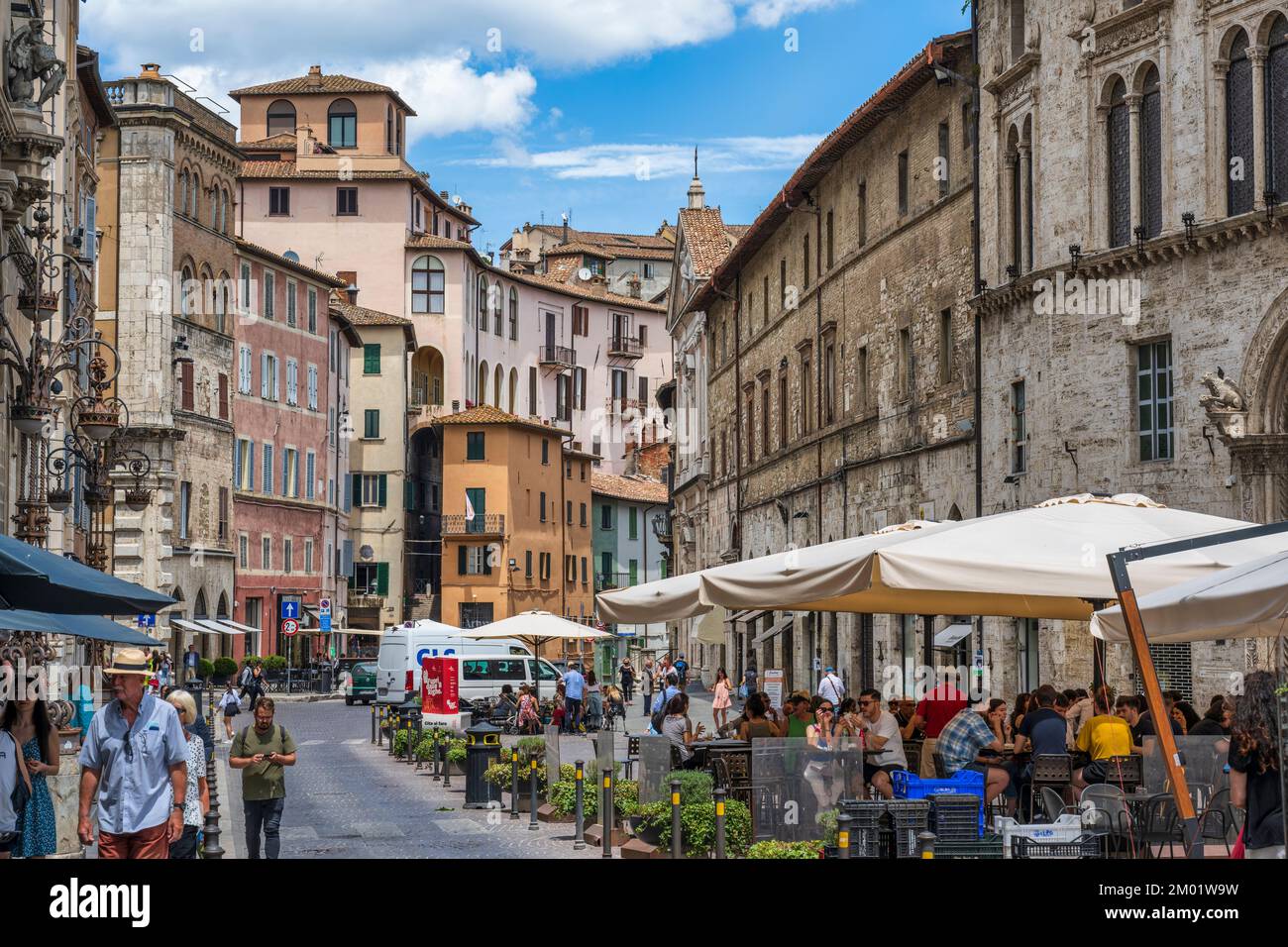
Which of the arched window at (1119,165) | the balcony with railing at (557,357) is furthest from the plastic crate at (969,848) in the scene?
the balcony with railing at (557,357)

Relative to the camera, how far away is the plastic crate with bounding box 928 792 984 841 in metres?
12.3

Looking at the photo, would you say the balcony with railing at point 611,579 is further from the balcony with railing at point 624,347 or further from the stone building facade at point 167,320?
the stone building facade at point 167,320

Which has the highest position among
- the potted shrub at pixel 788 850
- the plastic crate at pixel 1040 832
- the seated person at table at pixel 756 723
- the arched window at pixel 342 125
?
the arched window at pixel 342 125

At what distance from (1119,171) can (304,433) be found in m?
49.8

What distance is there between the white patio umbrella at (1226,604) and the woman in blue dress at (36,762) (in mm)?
6664

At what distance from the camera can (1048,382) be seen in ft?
94.7

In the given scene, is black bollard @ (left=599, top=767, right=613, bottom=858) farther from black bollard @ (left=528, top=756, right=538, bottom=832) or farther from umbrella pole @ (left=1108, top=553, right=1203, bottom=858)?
umbrella pole @ (left=1108, top=553, right=1203, bottom=858)

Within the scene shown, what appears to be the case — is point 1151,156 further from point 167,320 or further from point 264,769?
point 167,320

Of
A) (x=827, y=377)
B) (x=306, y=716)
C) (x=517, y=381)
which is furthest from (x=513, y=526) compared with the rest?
(x=827, y=377)

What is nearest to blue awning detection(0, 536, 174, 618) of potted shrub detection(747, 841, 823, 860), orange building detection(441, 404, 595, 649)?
potted shrub detection(747, 841, 823, 860)

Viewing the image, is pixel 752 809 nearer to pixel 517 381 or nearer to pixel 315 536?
pixel 315 536

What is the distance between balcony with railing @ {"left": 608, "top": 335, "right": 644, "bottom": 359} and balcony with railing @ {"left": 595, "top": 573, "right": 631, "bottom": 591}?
14043mm

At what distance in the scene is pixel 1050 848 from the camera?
11219mm

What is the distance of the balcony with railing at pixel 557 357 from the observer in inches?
4070
